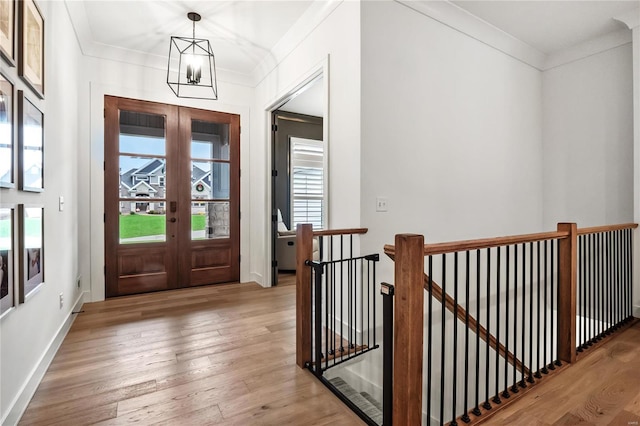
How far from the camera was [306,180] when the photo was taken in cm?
619

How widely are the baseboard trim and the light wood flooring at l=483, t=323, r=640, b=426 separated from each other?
7.66 ft

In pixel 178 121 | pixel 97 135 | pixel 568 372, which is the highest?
pixel 178 121

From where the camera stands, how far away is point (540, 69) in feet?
13.2

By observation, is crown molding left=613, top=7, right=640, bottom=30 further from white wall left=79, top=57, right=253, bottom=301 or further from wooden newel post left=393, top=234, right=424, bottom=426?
white wall left=79, top=57, right=253, bottom=301

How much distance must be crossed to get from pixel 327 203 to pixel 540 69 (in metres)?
3.39

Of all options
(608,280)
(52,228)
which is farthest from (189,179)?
(608,280)

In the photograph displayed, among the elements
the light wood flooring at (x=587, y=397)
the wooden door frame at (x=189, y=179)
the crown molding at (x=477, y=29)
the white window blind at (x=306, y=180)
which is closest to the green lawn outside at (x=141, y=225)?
the wooden door frame at (x=189, y=179)

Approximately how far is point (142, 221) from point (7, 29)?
266cm

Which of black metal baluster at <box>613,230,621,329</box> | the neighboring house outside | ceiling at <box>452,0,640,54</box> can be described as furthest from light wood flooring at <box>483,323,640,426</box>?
the neighboring house outside

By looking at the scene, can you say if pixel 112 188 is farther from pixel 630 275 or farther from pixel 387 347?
pixel 630 275

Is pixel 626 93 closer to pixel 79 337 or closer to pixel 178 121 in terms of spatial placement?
pixel 178 121

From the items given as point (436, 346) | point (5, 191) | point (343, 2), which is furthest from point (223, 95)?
point (436, 346)

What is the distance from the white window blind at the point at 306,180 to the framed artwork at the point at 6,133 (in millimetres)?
4505

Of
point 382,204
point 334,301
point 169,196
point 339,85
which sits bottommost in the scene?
point 334,301
